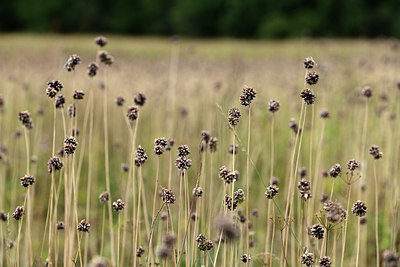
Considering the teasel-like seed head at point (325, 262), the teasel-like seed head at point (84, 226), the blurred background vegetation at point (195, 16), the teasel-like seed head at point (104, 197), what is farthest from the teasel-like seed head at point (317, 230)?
the blurred background vegetation at point (195, 16)

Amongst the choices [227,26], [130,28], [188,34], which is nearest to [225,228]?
[227,26]

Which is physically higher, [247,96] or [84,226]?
[247,96]

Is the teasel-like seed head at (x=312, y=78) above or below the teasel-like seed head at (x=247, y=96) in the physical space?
above

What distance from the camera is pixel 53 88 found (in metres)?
1.50

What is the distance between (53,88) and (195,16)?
4348cm

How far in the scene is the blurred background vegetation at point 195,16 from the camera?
36.1m

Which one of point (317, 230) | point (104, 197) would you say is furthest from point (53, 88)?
point (317, 230)

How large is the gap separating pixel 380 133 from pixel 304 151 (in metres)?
0.69

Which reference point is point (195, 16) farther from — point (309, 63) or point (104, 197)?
point (309, 63)

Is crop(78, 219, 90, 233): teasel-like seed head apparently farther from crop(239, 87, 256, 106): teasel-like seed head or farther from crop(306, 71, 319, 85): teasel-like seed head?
crop(306, 71, 319, 85): teasel-like seed head

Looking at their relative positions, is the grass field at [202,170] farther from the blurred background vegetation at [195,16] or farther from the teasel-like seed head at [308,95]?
the blurred background vegetation at [195,16]

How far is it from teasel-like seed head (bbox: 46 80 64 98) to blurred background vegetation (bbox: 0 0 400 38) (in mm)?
34306

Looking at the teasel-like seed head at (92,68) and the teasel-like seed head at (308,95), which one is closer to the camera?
the teasel-like seed head at (308,95)

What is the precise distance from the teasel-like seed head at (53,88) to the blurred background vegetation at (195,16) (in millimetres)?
34306
